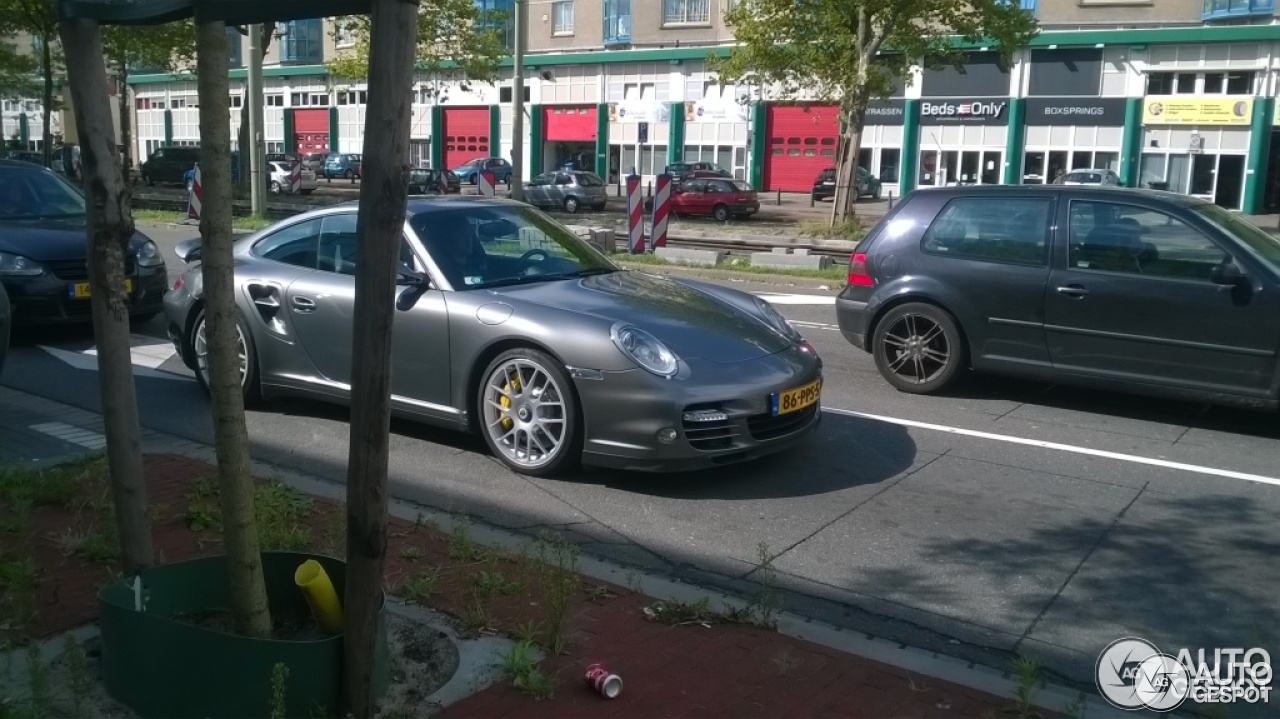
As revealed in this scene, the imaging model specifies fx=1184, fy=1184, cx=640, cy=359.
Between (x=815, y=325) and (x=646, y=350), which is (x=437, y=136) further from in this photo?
(x=646, y=350)

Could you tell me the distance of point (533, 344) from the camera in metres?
6.46

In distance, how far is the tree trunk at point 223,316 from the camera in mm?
3436

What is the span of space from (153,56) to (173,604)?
3754 centimetres

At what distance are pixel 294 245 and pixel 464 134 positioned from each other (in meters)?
57.9

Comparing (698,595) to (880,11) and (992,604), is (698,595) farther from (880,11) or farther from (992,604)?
(880,11)

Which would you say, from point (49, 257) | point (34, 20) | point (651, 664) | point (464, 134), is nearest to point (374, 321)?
point (651, 664)

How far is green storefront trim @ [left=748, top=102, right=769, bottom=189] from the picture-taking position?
54.7m

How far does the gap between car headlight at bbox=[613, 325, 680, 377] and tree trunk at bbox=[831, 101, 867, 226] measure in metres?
19.2

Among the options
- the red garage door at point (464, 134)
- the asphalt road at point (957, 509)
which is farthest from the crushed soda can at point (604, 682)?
the red garage door at point (464, 134)

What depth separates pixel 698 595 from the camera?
4.85m

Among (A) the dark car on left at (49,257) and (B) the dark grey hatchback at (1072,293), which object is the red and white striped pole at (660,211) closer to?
(A) the dark car on left at (49,257)

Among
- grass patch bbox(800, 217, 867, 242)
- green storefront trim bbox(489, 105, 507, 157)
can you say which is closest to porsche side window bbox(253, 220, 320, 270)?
grass patch bbox(800, 217, 867, 242)

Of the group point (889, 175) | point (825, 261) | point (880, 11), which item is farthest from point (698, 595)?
point (889, 175)

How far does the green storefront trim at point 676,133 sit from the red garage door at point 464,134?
11240 millimetres
